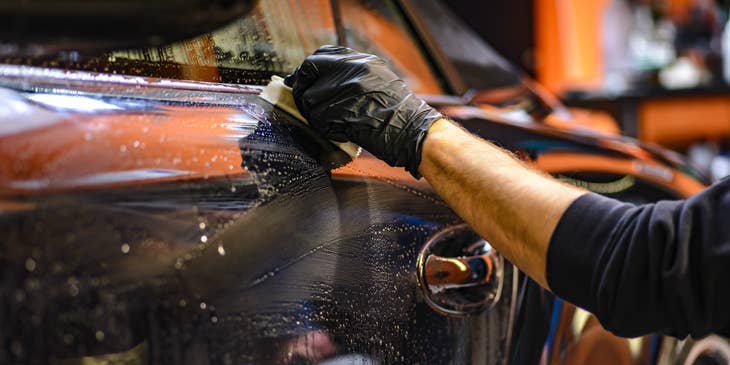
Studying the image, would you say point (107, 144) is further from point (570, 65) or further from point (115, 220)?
point (570, 65)

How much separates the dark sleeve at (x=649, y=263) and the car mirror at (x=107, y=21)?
1.74 feet

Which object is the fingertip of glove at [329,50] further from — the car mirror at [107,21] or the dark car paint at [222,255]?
the car mirror at [107,21]

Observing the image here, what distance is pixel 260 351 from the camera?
89 cm

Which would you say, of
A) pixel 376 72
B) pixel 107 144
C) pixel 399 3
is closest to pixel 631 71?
pixel 399 3

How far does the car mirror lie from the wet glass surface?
11cm

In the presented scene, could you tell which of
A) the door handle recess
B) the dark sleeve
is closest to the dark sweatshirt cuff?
the dark sleeve

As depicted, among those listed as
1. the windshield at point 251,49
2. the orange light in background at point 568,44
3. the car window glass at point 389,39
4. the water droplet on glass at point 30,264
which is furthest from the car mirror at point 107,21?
the orange light in background at point 568,44

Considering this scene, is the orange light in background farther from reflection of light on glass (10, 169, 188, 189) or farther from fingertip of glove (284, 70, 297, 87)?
reflection of light on glass (10, 169, 188, 189)

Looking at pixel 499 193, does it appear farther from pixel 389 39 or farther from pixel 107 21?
pixel 389 39

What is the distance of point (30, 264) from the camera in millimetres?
726

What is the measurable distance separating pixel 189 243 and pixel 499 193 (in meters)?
0.45

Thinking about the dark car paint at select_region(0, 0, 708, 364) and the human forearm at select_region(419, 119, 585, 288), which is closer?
the dark car paint at select_region(0, 0, 708, 364)

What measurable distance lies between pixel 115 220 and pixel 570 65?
21.6 feet

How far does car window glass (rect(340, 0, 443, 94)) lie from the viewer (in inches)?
61.4
